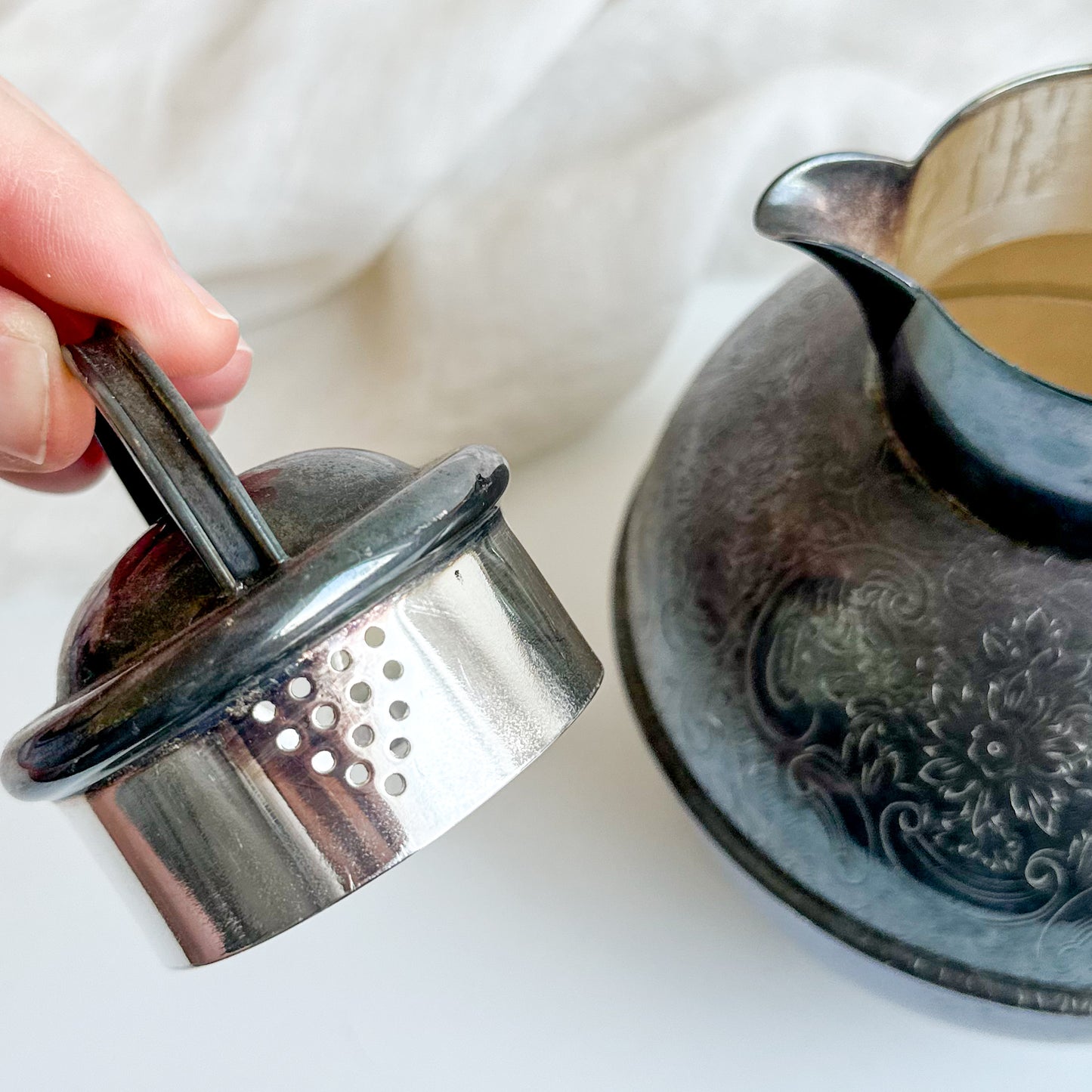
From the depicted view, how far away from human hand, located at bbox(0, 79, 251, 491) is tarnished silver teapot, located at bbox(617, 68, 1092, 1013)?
22 cm

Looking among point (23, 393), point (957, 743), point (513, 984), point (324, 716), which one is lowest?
point (513, 984)

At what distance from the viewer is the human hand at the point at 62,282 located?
0.43 m

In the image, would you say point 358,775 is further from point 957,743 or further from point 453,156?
point 453,156

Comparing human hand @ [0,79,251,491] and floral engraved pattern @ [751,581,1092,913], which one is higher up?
human hand @ [0,79,251,491]

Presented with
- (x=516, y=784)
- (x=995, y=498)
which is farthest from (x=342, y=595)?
(x=516, y=784)

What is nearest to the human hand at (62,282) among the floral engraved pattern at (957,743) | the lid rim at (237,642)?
the lid rim at (237,642)

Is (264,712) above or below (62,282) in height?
below

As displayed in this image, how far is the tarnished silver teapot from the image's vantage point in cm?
35

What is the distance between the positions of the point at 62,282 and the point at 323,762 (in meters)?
0.24

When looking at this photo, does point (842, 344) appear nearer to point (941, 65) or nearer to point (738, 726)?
point (738, 726)

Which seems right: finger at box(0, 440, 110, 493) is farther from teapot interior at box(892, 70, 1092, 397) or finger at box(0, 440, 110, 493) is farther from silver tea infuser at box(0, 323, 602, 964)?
teapot interior at box(892, 70, 1092, 397)

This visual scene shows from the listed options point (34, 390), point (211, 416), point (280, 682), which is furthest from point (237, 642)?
point (211, 416)

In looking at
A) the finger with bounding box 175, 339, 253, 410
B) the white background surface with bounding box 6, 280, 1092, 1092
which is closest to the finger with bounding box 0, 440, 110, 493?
the finger with bounding box 175, 339, 253, 410

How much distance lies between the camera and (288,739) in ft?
1.09
